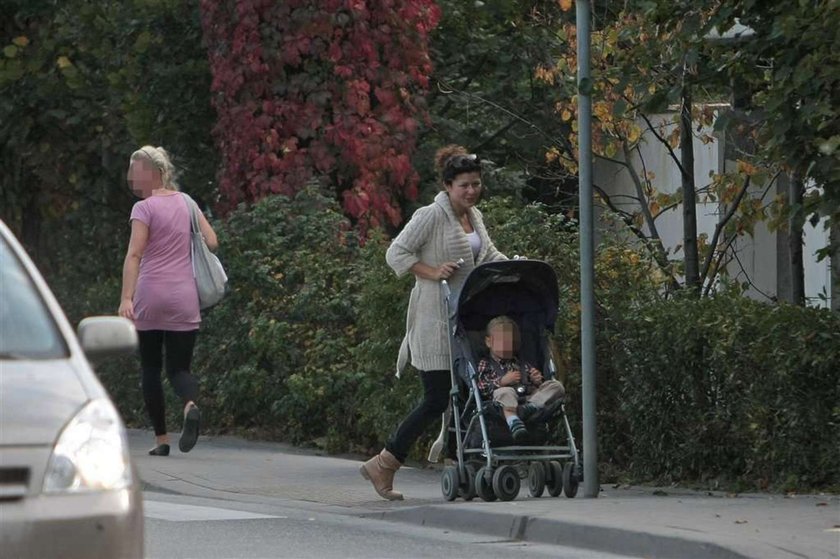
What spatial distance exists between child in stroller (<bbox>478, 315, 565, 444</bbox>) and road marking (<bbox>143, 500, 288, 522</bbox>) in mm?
1359

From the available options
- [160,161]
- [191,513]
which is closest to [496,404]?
[191,513]

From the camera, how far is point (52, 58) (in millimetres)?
22188

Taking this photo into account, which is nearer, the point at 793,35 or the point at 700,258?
the point at 793,35

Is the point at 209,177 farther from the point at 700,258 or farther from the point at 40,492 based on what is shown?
the point at 40,492

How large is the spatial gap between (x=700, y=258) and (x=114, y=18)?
7.10 meters

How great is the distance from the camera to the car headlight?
213 inches

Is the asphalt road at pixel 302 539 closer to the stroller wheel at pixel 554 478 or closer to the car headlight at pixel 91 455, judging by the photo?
the stroller wheel at pixel 554 478

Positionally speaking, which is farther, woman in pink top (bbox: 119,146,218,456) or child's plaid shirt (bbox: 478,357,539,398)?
woman in pink top (bbox: 119,146,218,456)

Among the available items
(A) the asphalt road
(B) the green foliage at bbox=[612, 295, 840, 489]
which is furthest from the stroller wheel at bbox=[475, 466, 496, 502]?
(B) the green foliage at bbox=[612, 295, 840, 489]

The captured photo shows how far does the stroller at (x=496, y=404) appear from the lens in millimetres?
10320

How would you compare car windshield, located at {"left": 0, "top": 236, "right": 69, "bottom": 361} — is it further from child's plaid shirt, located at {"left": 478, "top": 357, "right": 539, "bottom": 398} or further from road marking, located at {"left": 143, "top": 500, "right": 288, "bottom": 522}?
child's plaid shirt, located at {"left": 478, "top": 357, "right": 539, "bottom": 398}

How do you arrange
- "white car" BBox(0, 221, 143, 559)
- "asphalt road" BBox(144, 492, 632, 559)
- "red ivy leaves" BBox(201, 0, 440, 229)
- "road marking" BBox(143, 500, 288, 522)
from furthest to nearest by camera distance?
"red ivy leaves" BBox(201, 0, 440, 229), "road marking" BBox(143, 500, 288, 522), "asphalt road" BBox(144, 492, 632, 559), "white car" BBox(0, 221, 143, 559)

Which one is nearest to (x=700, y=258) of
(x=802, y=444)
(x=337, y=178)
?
(x=337, y=178)

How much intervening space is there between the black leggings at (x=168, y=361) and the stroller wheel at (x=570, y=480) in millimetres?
3208
